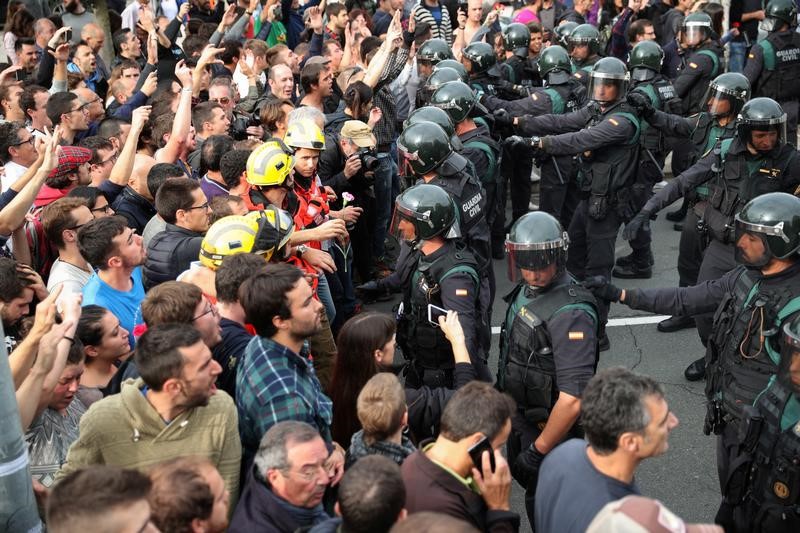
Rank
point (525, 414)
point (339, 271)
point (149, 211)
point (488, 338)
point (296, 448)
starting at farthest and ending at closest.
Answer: point (339, 271)
point (149, 211)
point (488, 338)
point (525, 414)
point (296, 448)

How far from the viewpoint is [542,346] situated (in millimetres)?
4473

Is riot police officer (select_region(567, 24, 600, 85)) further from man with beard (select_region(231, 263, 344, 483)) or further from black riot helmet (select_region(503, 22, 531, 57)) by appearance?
man with beard (select_region(231, 263, 344, 483))

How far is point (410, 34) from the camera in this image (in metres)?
12.6

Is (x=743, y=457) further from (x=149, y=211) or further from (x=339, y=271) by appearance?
(x=149, y=211)

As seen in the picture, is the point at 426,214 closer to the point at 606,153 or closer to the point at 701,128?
the point at 606,153

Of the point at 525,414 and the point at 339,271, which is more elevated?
the point at 525,414

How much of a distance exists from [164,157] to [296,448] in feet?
13.6

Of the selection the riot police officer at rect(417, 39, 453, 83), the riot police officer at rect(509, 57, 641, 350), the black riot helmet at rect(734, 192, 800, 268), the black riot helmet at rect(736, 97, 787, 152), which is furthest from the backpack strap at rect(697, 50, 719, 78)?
the black riot helmet at rect(734, 192, 800, 268)

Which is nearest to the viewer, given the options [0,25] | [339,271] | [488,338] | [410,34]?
[488,338]

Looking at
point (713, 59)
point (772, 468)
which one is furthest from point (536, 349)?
point (713, 59)

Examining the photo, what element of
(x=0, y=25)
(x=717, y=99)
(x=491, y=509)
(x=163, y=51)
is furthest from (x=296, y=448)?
(x=0, y=25)

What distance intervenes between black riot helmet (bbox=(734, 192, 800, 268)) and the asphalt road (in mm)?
1484

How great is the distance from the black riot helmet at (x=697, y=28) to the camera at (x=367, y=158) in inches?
198

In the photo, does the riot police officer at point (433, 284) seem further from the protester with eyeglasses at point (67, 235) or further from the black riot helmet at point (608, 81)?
the black riot helmet at point (608, 81)
